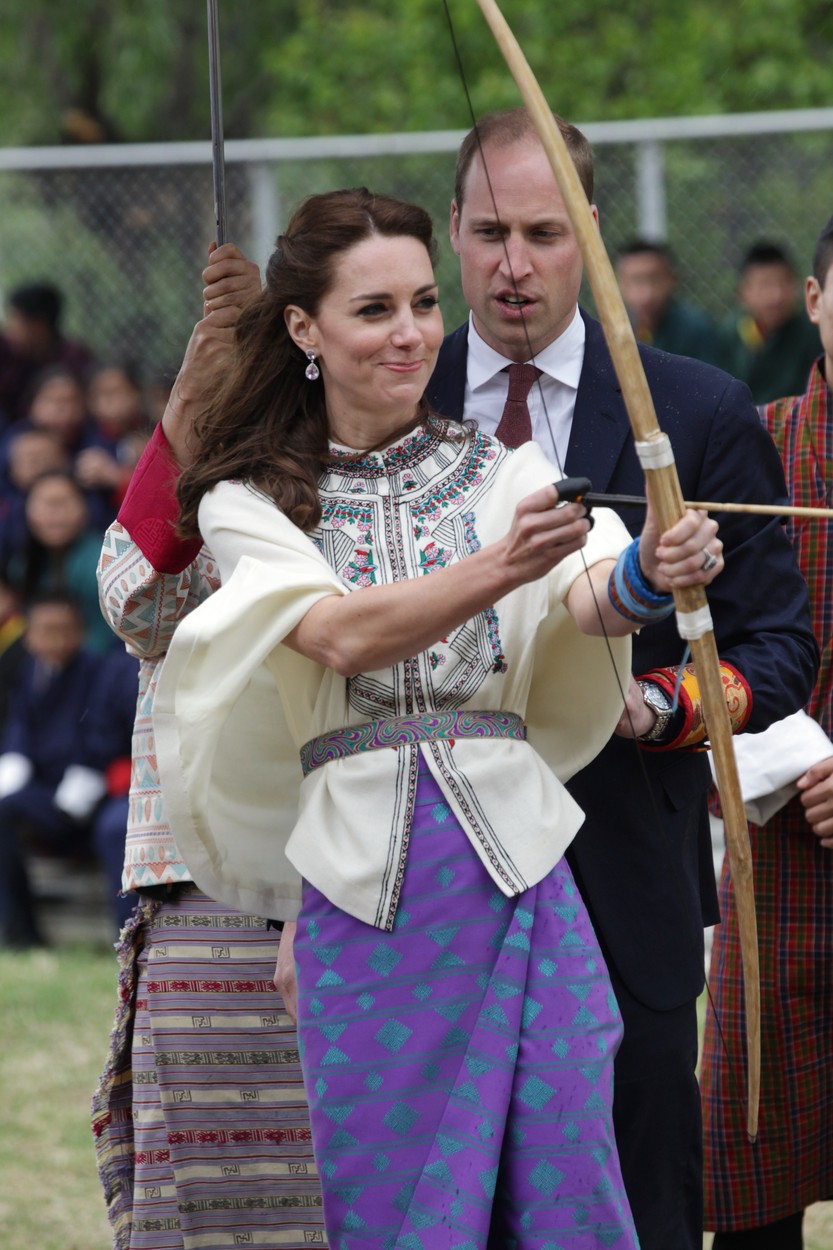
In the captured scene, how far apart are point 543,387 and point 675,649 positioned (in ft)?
1.63

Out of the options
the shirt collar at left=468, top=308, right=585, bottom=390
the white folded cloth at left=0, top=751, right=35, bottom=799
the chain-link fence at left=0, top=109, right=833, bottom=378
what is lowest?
Result: the shirt collar at left=468, top=308, right=585, bottom=390

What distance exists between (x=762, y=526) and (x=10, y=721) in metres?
5.29

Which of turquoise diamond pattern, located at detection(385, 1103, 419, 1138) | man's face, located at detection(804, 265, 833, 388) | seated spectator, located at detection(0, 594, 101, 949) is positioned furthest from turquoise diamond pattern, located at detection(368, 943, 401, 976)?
seated spectator, located at detection(0, 594, 101, 949)

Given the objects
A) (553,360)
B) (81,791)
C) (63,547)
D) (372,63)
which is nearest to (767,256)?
(63,547)

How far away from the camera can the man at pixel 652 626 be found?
3195mm

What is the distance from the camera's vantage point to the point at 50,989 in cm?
698

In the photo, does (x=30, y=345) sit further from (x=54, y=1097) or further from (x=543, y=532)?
(x=543, y=532)

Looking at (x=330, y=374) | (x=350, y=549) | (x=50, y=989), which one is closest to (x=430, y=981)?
(x=350, y=549)

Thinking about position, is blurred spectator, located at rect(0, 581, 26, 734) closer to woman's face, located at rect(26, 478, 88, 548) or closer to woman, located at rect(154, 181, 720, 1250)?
woman's face, located at rect(26, 478, 88, 548)

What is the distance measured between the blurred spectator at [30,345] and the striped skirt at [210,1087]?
6.21 meters

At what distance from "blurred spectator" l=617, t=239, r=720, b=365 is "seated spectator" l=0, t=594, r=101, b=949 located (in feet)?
8.44

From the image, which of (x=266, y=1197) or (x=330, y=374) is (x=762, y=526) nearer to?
(x=330, y=374)

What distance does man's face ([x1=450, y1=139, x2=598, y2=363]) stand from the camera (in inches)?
128

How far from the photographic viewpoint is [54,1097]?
5.94m
